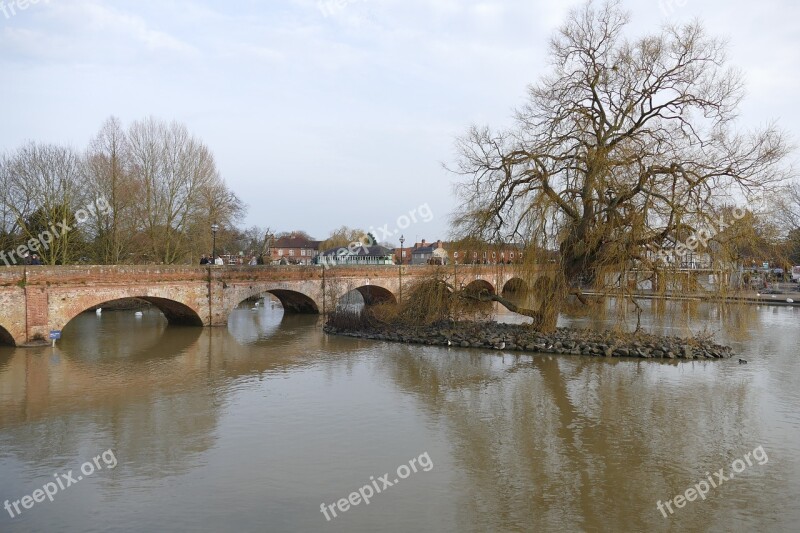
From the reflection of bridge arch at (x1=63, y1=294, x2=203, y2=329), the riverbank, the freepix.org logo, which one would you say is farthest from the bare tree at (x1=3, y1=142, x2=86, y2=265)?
the riverbank

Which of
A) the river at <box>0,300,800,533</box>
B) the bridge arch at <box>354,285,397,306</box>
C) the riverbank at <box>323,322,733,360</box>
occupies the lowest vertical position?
the river at <box>0,300,800,533</box>

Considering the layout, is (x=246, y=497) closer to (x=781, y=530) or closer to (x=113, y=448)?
(x=113, y=448)

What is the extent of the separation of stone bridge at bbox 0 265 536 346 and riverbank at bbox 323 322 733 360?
1964 mm

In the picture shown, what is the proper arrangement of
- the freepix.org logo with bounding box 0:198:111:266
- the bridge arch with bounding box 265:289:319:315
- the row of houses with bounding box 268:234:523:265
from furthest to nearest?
the bridge arch with bounding box 265:289:319:315 → the freepix.org logo with bounding box 0:198:111:266 → the row of houses with bounding box 268:234:523:265

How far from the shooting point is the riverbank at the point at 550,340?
18.3 metres

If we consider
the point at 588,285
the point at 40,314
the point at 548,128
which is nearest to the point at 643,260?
the point at 588,285

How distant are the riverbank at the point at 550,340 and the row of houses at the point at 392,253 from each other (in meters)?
2.59

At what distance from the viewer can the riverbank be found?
18328 mm

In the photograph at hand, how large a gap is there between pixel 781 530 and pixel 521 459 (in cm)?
358

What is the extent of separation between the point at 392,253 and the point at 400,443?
6187 centimetres

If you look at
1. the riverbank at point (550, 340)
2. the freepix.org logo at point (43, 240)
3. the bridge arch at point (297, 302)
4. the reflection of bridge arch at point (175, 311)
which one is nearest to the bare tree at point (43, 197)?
the freepix.org logo at point (43, 240)

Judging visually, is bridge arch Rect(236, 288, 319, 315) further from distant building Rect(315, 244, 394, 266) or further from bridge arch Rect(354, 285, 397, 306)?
distant building Rect(315, 244, 394, 266)

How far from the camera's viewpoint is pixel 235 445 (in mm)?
10195

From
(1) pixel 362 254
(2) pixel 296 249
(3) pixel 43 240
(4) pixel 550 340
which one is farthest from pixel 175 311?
(2) pixel 296 249
